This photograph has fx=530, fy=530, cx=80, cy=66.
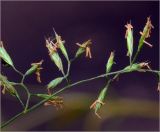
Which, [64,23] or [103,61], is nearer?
[103,61]

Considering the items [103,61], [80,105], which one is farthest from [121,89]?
[80,105]

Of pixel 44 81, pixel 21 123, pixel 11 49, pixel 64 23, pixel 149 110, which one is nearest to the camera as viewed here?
pixel 21 123

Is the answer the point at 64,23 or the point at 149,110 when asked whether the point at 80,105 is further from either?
the point at 64,23

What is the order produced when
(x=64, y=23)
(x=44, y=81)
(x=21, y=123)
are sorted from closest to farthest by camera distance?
(x=21, y=123) → (x=44, y=81) → (x=64, y=23)

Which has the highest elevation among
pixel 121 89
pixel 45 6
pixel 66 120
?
pixel 45 6

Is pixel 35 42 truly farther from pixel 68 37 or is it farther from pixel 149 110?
pixel 149 110

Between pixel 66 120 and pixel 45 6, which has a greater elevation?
pixel 45 6

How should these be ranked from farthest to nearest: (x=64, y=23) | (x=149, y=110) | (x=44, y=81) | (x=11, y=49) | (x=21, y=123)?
(x=64, y=23)
(x=11, y=49)
(x=44, y=81)
(x=149, y=110)
(x=21, y=123)

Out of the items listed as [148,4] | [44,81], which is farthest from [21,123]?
[148,4]

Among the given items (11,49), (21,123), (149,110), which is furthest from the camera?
(11,49)
